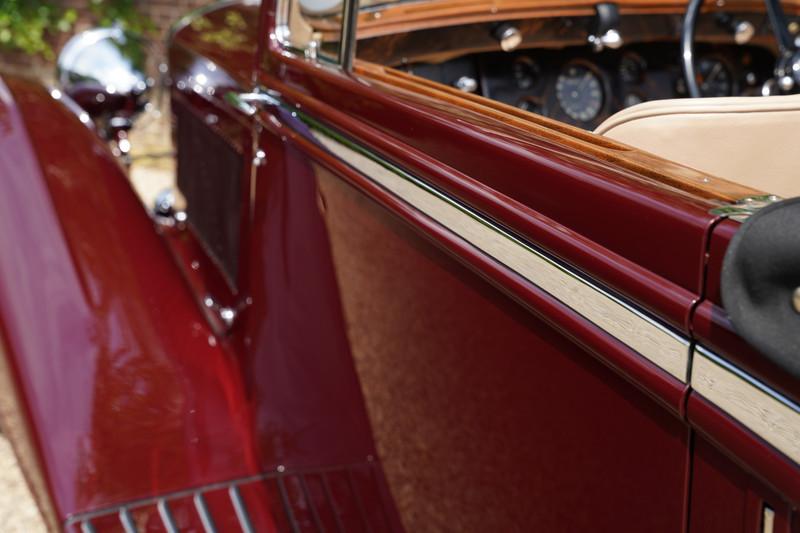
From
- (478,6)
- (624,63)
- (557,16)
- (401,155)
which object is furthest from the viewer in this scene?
(624,63)

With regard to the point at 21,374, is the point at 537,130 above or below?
above

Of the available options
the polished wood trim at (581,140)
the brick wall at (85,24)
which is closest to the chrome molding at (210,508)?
the polished wood trim at (581,140)

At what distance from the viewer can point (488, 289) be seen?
1.10 meters

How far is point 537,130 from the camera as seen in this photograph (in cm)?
108

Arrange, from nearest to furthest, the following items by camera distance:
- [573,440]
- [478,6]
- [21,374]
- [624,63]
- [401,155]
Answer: [573,440] → [401,155] → [21,374] → [478,6] → [624,63]

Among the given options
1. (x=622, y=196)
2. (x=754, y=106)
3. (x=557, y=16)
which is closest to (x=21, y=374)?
(x=622, y=196)

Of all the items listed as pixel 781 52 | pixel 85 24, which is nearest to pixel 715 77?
pixel 781 52

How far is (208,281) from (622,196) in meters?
1.50

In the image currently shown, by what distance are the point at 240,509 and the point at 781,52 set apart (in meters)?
1.63

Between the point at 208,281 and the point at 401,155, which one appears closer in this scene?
the point at 401,155

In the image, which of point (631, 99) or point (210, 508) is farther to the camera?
point (631, 99)

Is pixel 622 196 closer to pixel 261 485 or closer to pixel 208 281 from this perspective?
pixel 261 485

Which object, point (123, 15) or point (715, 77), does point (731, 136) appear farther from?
point (123, 15)

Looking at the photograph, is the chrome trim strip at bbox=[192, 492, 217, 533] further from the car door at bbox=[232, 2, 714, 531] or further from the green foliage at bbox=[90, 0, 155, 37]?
the green foliage at bbox=[90, 0, 155, 37]
